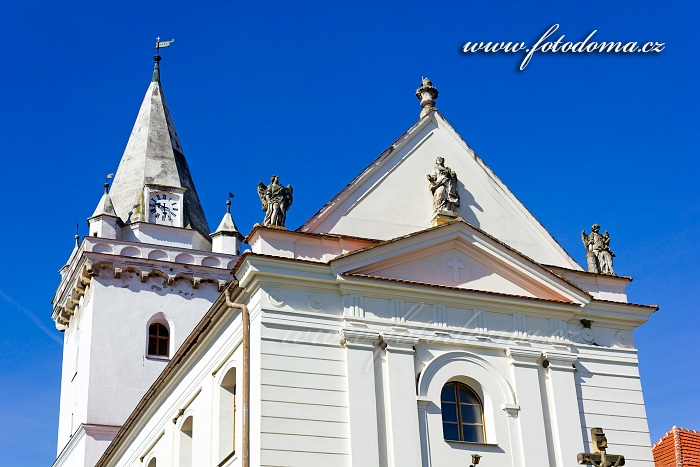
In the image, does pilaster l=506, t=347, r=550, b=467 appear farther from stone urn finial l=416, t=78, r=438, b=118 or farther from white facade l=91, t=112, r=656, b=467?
stone urn finial l=416, t=78, r=438, b=118

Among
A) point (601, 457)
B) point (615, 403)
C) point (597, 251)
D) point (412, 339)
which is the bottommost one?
point (601, 457)

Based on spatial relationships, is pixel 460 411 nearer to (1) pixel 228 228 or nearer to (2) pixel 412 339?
(2) pixel 412 339

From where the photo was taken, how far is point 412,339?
2194 cm

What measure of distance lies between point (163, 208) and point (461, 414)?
21.0 meters

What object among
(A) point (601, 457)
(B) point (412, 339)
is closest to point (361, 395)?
(B) point (412, 339)

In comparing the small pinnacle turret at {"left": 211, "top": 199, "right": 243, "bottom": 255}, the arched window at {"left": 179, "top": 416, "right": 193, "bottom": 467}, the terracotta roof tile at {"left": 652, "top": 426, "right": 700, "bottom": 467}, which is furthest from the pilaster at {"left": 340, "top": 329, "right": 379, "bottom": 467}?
the small pinnacle turret at {"left": 211, "top": 199, "right": 243, "bottom": 255}

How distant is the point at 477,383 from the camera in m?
22.4

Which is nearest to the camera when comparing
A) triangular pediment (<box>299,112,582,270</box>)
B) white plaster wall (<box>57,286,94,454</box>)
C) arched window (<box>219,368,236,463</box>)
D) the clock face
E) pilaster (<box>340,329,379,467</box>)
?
pilaster (<box>340,329,379,467</box>)

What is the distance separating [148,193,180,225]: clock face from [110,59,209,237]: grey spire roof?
37cm

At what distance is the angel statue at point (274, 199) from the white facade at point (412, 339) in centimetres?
58

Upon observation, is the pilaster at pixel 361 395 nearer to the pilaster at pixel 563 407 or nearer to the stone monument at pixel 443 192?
the stone monument at pixel 443 192

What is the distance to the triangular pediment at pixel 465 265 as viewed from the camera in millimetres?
22812

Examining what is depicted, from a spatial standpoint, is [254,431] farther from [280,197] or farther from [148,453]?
[148,453]

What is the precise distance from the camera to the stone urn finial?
25.8 metres
